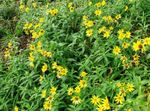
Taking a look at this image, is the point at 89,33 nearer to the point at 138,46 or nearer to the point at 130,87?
the point at 138,46

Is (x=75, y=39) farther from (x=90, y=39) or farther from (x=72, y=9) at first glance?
(x=72, y=9)

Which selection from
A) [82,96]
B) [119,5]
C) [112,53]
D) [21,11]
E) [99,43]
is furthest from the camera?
[21,11]

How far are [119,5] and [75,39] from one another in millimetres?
818

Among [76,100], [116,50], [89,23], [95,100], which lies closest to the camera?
[95,100]

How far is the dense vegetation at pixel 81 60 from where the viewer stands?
394cm

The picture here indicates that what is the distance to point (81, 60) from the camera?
472 centimetres

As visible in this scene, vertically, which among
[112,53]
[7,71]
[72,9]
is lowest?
[7,71]

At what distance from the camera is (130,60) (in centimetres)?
420

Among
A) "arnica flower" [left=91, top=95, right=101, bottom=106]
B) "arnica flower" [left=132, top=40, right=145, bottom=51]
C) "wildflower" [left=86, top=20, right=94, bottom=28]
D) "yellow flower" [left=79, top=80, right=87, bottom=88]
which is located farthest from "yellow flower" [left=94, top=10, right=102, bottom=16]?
"arnica flower" [left=91, top=95, right=101, bottom=106]

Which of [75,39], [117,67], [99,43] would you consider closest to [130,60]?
[117,67]

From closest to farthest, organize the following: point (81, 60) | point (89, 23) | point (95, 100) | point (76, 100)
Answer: point (95, 100) → point (76, 100) → point (81, 60) → point (89, 23)

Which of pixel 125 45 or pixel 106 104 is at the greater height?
pixel 125 45

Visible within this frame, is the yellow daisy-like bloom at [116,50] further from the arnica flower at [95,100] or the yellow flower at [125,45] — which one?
the arnica flower at [95,100]

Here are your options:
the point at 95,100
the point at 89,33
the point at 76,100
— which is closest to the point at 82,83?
the point at 76,100
